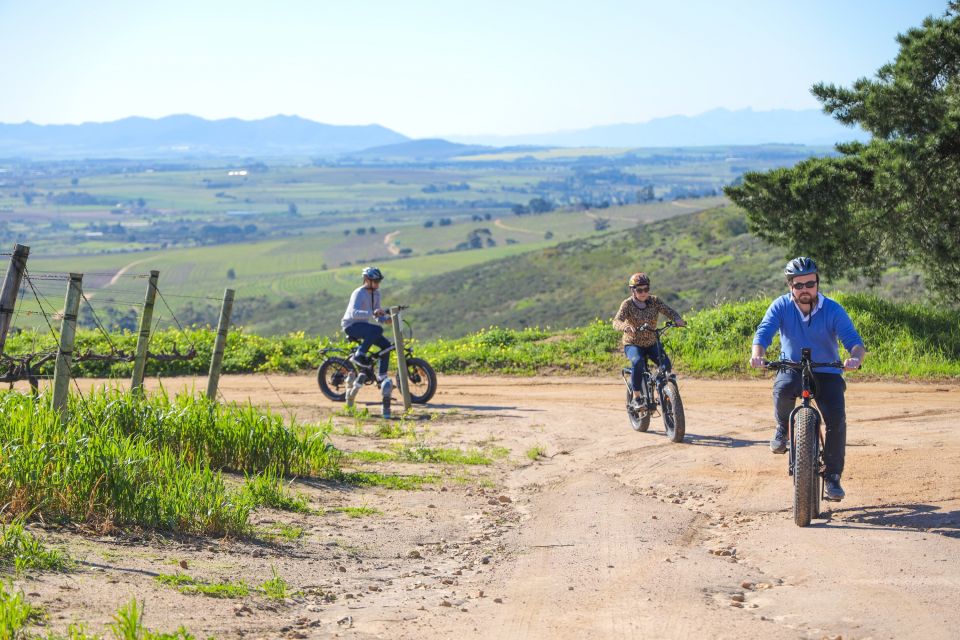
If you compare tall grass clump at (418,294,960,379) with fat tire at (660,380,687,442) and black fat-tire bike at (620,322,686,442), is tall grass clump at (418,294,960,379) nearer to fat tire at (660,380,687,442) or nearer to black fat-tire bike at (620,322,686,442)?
black fat-tire bike at (620,322,686,442)

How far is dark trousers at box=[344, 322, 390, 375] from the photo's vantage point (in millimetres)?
13922

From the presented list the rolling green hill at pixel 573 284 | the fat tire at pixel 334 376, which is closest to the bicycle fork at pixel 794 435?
the fat tire at pixel 334 376

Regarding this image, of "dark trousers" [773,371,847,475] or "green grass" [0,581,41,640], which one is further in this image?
"dark trousers" [773,371,847,475]

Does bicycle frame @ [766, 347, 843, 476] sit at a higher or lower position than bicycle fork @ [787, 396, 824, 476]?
higher

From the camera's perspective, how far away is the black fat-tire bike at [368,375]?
1401 centimetres

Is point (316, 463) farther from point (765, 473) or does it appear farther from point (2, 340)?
point (765, 473)

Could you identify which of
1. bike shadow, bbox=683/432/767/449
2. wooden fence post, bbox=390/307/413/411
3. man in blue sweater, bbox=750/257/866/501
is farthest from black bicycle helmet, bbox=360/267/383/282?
man in blue sweater, bbox=750/257/866/501

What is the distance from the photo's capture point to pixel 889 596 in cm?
574

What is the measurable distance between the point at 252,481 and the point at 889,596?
4988mm

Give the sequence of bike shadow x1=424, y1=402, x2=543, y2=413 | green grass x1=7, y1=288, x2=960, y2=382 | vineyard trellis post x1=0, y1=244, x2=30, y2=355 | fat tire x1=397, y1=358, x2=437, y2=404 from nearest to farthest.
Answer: vineyard trellis post x1=0, y1=244, x2=30, y2=355 → bike shadow x1=424, y1=402, x2=543, y2=413 → fat tire x1=397, y1=358, x2=437, y2=404 → green grass x1=7, y1=288, x2=960, y2=382

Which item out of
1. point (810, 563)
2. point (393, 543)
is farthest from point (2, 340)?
point (810, 563)

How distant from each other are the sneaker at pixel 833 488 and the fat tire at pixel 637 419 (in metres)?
3.90

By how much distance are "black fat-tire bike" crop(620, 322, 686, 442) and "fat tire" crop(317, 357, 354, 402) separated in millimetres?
4642

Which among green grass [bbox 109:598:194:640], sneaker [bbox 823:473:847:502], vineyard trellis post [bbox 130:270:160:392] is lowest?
sneaker [bbox 823:473:847:502]
